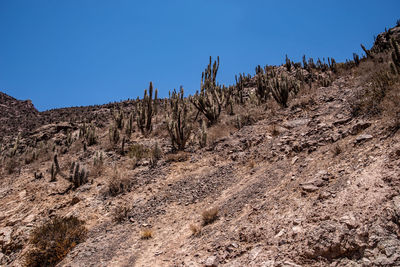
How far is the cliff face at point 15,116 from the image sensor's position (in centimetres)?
2444

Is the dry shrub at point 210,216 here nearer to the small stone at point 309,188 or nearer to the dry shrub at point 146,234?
the dry shrub at point 146,234

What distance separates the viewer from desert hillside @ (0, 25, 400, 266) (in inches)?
117

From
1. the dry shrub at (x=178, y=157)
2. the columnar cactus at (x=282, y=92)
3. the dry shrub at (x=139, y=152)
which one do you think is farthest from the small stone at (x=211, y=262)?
the columnar cactus at (x=282, y=92)

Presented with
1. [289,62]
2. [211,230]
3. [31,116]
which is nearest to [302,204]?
[211,230]

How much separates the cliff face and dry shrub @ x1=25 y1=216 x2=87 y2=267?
2106cm

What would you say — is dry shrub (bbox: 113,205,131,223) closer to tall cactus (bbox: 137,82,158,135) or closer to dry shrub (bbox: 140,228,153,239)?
dry shrub (bbox: 140,228,153,239)

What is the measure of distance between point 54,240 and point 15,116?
30.4m

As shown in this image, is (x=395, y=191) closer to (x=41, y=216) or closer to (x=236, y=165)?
(x=236, y=165)

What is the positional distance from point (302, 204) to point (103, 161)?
8.15 m

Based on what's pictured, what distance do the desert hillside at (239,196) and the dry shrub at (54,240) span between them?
0.03 meters

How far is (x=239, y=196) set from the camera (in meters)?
5.05

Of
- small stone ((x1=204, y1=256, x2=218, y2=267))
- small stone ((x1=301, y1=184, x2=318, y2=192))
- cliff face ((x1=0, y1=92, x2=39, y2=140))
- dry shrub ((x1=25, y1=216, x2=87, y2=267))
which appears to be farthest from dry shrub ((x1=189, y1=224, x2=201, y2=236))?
cliff face ((x1=0, y1=92, x2=39, y2=140))

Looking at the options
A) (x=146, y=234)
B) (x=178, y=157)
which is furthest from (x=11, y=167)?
(x=146, y=234)

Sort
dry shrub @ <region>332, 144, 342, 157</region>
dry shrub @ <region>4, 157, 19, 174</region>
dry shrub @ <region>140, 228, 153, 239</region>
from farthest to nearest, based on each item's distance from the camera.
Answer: dry shrub @ <region>4, 157, 19, 174</region>
dry shrub @ <region>140, 228, 153, 239</region>
dry shrub @ <region>332, 144, 342, 157</region>
